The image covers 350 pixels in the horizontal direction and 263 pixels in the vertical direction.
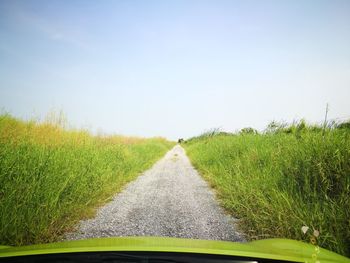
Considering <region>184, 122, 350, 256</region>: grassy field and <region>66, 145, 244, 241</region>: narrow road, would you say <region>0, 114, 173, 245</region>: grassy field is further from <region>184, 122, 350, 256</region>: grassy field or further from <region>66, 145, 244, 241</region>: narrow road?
<region>184, 122, 350, 256</region>: grassy field

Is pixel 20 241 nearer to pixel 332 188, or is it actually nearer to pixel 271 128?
pixel 332 188

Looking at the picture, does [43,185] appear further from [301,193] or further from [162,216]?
[301,193]

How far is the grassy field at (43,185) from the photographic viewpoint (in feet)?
14.1

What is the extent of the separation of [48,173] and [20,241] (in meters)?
1.60

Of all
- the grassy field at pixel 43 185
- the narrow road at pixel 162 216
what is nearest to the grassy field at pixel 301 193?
the narrow road at pixel 162 216

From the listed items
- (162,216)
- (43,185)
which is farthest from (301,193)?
(43,185)

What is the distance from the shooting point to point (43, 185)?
5.18m

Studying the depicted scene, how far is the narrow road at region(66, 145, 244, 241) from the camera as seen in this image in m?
4.98

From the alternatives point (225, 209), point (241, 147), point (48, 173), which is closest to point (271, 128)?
point (241, 147)

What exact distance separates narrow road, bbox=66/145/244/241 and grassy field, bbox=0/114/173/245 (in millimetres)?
354

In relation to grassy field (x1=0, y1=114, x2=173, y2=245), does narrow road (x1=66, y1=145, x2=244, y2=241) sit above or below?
below

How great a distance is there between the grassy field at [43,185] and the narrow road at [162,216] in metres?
0.35

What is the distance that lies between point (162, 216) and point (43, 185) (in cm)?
218

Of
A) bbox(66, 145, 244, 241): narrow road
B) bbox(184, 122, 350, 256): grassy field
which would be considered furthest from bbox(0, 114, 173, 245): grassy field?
bbox(184, 122, 350, 256): grassy field
